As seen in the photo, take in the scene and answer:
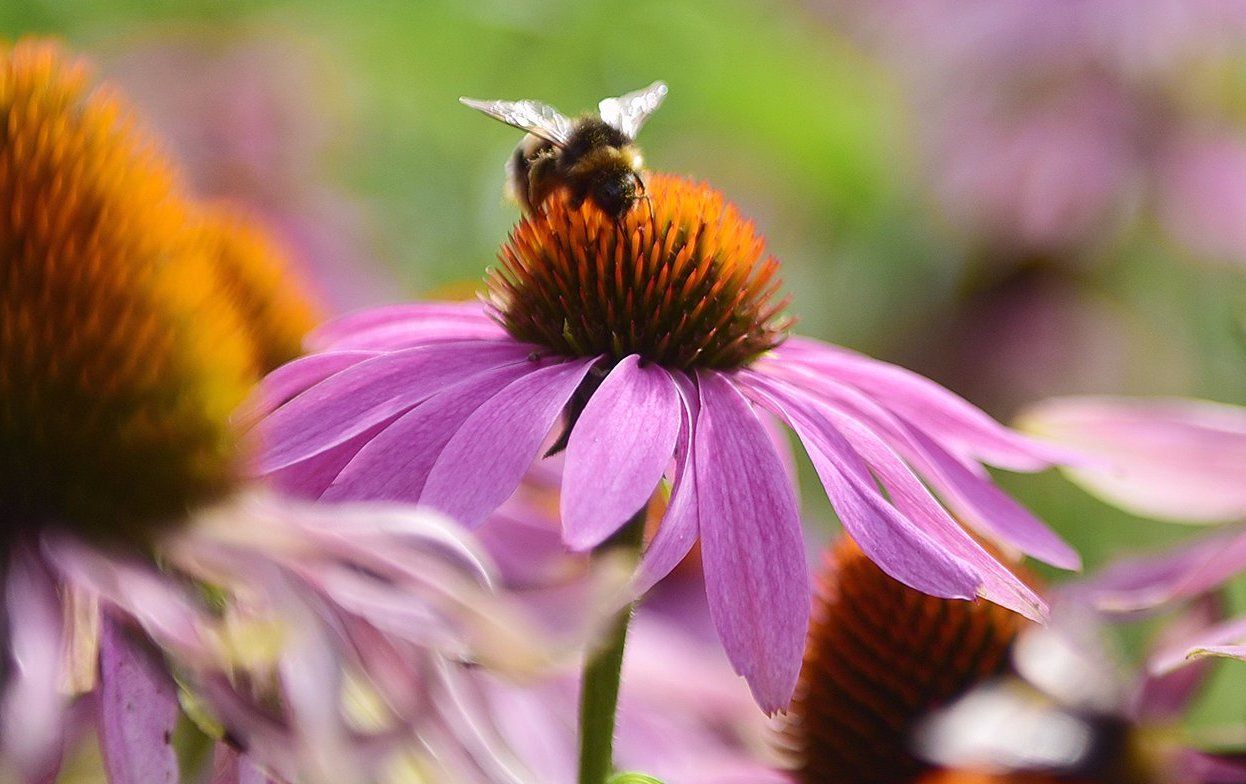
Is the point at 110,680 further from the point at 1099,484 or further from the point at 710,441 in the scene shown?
the point at 1099,484

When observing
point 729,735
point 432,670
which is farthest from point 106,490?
point 729,735

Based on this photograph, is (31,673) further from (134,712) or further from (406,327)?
(406,327)

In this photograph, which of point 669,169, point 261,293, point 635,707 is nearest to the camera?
point 635,707

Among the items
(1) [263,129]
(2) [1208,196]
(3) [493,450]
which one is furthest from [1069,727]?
(1) [263,129]

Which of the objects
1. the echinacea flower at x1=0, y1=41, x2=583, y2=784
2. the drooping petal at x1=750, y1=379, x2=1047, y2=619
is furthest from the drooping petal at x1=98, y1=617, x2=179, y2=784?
the drooping petal at x1=750, y1=379, x2=1047, y2=619

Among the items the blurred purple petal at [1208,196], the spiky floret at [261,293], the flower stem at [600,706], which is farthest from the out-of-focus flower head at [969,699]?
the blurred purple petal at [1208,196]

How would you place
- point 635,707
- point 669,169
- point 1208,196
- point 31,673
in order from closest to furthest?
point 31,673
point 635,707
point 1208,196
point 669,169
